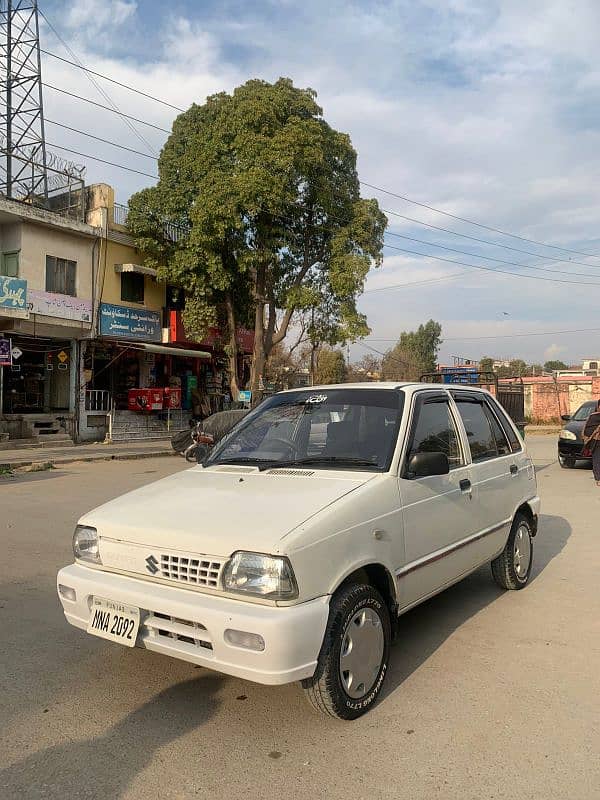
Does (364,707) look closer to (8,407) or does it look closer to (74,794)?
(74,794)

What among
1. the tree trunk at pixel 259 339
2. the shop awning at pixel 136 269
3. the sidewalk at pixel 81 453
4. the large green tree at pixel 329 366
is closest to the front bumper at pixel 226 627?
the sidewalk at pixel 81 453

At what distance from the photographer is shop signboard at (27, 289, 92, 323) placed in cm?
1946

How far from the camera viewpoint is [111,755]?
2783 millimetres

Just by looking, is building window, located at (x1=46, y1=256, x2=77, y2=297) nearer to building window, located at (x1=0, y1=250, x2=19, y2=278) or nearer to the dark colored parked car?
building window, located at (x1=0, y1=250, x2=19, y2=278)

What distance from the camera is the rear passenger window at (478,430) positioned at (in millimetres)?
4656

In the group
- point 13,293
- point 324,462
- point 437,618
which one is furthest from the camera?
point 13,293

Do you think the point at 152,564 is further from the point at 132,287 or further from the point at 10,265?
the point at 132,287

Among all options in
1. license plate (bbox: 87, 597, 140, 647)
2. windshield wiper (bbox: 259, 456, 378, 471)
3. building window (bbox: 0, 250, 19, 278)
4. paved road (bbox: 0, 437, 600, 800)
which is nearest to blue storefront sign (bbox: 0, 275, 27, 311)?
building window (bbox: 0, 250, 19, 278)

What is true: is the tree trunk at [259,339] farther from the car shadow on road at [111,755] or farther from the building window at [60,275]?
the car shadow on road at [111,755]

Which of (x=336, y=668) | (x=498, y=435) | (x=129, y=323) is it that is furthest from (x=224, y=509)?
(x=129, y=323)

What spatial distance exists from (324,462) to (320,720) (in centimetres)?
139

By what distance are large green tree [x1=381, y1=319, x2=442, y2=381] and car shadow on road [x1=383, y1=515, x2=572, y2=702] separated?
55843mm

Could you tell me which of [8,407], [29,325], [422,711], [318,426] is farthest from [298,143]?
[422,711]

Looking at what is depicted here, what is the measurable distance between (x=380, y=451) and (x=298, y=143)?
62.3 feet
